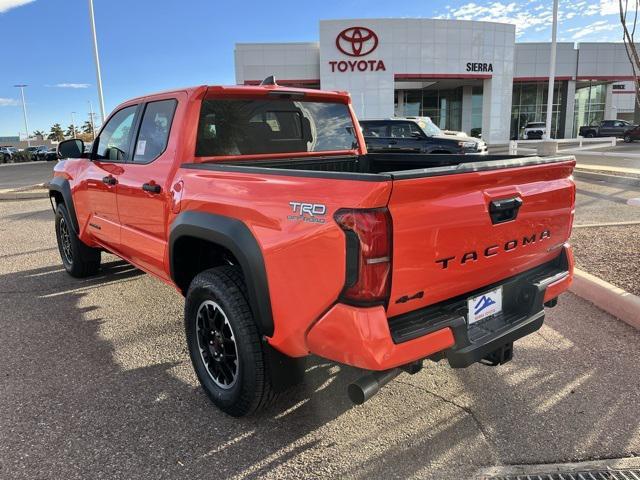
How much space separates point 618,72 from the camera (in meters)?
41.2

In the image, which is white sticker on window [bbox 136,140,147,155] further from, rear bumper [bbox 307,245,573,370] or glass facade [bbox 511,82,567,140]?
glass facade [bbox 511,82,567,140]

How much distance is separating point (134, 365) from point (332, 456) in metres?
1.76

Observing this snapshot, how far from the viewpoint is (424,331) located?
2166 mm

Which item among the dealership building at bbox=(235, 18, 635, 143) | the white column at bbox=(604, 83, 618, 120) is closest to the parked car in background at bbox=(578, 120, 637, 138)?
the dealership building at bbox=(235, 18, 635, 143)

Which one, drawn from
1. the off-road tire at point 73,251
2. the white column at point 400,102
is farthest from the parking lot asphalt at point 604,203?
the white column at point 400,102

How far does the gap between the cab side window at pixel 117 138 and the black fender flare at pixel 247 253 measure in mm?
1738

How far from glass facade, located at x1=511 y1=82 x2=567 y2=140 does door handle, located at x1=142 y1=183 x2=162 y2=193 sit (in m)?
43.0

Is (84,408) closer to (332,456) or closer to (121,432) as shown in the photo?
(121,432)

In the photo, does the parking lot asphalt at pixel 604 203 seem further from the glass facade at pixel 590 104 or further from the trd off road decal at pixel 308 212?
the glass facade at pixel 590 104

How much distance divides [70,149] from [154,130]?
1.65 m

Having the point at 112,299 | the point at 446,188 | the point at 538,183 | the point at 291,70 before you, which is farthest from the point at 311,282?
the point at 291,70

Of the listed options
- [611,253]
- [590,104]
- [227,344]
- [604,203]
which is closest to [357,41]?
[590,104]

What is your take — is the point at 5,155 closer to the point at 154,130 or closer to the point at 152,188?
the point at 154,130

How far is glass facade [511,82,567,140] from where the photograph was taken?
4184cm
